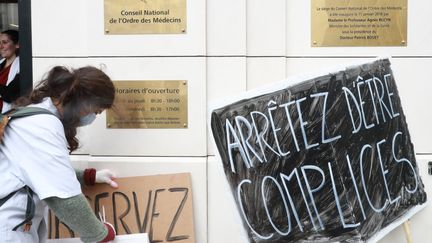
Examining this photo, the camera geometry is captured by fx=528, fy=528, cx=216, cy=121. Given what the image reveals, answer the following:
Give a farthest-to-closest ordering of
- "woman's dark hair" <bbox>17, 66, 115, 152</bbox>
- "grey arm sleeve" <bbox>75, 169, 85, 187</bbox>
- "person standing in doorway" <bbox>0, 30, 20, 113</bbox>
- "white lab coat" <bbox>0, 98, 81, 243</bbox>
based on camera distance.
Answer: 1. "person standing in doorway" <bbox>0, 30, 20, 113</bbox>
2. "grey arm sleeve" <bbox>75, 169, 85, 187</bbox>
3. "woman's dark hair" <bbox>17, 66, 115, 152</bbox>
4. "white lab coat" <bbox>0, 98, 81, 243</bbox>

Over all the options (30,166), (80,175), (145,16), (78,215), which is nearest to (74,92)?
(30,166)

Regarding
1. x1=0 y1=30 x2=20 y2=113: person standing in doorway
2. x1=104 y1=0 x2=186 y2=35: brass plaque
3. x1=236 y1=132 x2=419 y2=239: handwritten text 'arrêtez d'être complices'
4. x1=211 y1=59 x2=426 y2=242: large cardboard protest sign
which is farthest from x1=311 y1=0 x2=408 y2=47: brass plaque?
x1=0 y1=30 x2=20 y2=113: person standing in doorway

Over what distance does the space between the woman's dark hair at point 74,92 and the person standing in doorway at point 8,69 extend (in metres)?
1.47

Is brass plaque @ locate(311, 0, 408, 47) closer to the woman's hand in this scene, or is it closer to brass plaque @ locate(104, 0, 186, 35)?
brass plaque @ locate(104, 0, 186, 35)

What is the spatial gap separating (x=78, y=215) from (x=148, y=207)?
901mm

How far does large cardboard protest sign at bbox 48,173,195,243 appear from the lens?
346cm

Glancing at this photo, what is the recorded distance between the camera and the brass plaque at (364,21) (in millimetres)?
3592

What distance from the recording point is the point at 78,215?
2.61 m

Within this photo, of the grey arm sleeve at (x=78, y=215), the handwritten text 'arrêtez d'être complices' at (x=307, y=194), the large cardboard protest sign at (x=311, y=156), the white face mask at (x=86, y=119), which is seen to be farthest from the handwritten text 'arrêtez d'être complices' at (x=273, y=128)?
the grey arm sleeve at (x=78, y=215)

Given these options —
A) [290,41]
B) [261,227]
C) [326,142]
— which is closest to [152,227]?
[261,227]

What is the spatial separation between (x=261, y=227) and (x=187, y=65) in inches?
→ 46.1

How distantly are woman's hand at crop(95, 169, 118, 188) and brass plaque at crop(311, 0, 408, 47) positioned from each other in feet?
5.48

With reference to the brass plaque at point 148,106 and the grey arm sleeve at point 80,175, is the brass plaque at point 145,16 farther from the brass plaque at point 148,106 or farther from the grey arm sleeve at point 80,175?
the grey arm sleeve at point 80,175

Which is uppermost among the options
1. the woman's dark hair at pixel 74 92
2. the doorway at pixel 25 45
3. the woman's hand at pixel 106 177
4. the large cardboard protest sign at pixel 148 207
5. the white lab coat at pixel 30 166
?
the doorway at pixel 25 45
